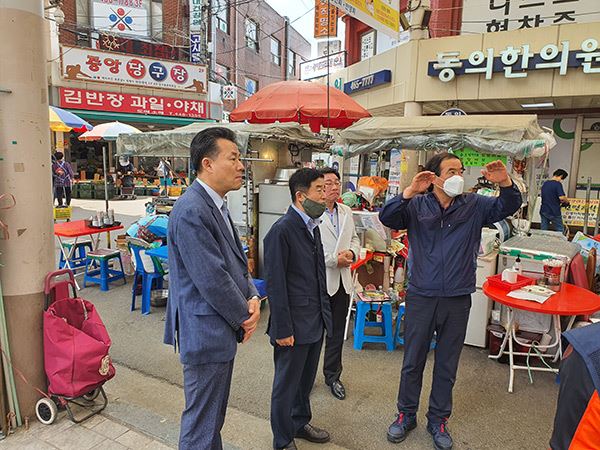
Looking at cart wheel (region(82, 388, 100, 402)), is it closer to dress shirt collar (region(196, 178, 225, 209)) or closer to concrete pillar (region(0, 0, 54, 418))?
concrete pillar (region(0, 0, 54, 418))

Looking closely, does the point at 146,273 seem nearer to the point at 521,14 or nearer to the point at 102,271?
the point at 102,271

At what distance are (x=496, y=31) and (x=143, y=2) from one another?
13.8 m

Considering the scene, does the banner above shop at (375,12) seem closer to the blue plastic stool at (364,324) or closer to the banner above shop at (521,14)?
the blue plastic stool at (364,324)

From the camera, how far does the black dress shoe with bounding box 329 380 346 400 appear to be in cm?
357

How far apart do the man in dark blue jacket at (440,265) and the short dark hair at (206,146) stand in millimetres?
1297

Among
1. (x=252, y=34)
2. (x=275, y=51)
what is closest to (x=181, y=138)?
(x=252, y=34)

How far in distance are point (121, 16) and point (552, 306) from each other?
18395 millimetres

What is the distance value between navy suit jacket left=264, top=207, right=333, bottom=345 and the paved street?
2.97 ft

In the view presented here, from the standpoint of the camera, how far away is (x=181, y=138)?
21.4ft

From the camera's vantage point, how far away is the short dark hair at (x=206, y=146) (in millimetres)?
2184

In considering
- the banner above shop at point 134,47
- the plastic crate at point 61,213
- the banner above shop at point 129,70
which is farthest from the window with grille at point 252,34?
the plastic crate at point 61,213

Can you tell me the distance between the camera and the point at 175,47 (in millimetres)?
17734

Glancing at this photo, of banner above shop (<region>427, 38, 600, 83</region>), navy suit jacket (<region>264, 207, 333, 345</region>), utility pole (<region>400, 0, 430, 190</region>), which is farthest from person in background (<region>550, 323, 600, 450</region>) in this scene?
banner above shop (<region>427, 38, 600, 83</region>)

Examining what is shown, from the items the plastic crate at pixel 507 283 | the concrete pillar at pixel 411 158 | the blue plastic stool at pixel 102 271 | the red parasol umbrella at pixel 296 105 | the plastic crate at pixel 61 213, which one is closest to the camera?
the plastic crate at pixel 507 283
